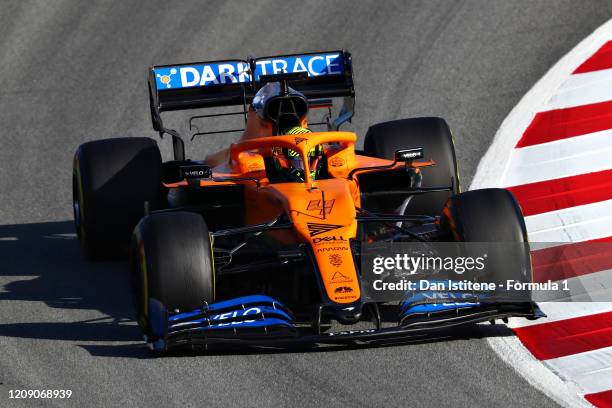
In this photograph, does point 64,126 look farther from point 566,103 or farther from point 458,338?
point 458,338

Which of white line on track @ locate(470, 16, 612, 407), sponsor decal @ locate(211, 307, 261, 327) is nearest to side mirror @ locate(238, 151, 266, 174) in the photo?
sponsor decal @ locate(211, 307, 261, 327)

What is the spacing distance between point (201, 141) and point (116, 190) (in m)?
4.07

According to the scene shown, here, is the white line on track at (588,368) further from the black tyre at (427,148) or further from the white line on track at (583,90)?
the white line on track at (583,90)

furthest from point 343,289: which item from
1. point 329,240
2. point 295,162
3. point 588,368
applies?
point 295,162

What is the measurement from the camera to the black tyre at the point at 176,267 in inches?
373

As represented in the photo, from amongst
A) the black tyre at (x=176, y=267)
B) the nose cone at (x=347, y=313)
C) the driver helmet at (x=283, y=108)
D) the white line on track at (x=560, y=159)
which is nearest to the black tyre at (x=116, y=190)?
the driver helmet at (x=283, y=108)

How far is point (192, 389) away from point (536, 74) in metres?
8.68

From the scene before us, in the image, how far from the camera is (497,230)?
32.3ft

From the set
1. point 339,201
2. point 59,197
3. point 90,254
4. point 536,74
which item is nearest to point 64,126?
point 59,197

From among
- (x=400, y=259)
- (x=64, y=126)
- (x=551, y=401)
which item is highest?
(x=64, y=126)

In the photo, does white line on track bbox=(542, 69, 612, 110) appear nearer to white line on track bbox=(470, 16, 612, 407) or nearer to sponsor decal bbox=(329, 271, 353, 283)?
white line on track bbox=(470, 16, 612, 407)

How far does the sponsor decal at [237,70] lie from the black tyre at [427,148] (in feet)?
3.69

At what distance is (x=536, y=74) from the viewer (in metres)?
16.4

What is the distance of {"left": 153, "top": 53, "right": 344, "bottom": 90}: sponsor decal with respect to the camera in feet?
42.7
